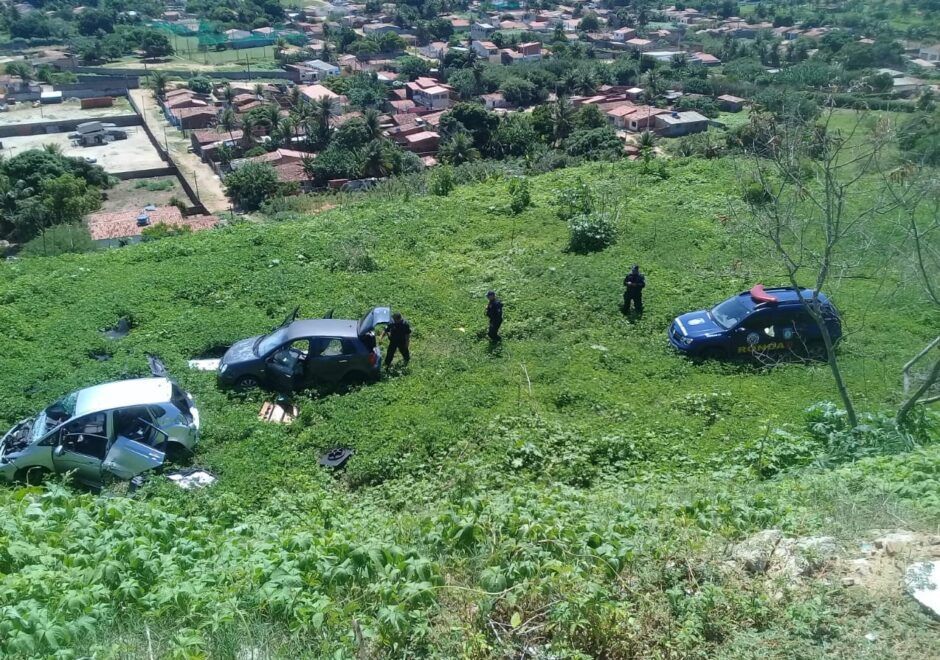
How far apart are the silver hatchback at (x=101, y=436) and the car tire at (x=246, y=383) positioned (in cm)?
158

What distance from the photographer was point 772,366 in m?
12.5

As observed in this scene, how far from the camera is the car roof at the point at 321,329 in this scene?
12.2 metres

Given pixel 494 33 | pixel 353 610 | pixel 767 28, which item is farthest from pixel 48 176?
pixel 767 28

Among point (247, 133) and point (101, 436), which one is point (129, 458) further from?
point (247, 133)

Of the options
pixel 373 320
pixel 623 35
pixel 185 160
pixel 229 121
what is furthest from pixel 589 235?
pixel 623 35

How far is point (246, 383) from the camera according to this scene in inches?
480

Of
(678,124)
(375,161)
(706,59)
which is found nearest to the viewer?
(375,161)

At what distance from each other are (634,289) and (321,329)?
6.45 meters

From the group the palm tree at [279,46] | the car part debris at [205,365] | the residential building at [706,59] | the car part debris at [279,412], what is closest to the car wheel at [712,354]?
the car part debris at [279,412]

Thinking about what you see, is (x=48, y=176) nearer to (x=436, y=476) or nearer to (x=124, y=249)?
(x=124, y=249)

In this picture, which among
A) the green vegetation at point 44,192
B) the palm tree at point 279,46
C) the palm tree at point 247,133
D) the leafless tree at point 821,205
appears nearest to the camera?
the leafless tree at point 821,205

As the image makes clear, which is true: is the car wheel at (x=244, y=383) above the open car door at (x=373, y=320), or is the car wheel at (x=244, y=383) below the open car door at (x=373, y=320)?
below

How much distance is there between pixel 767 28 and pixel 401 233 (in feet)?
383

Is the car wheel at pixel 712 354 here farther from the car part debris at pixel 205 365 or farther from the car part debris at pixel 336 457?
the car part debris at pixel 205 365
